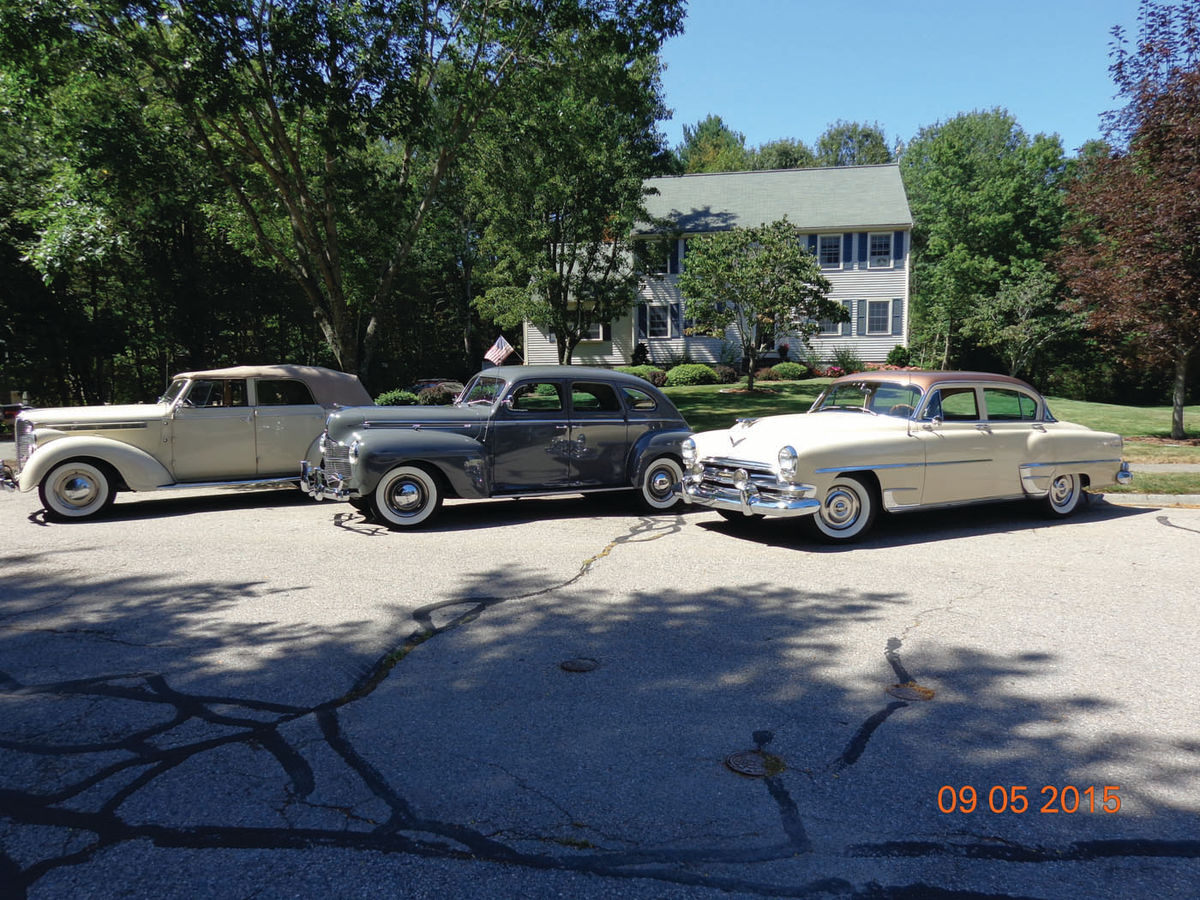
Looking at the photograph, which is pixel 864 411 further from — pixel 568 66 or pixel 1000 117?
pixel 1000 117

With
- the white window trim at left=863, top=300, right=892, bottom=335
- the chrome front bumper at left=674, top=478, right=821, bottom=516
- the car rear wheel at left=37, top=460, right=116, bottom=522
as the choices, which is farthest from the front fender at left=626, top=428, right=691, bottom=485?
the white window trim at left=863, top=300, right=892, bottom=335

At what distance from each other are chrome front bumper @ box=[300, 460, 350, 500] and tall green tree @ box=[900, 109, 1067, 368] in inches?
1263

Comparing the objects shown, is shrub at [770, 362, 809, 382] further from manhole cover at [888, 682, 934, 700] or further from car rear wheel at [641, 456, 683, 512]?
manhole cover at [888, 682, 934, 700]

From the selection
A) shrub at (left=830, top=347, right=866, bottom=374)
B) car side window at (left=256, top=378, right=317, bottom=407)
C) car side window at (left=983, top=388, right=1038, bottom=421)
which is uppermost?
shrub at (left=830, top=347, right=866, bottom=374)

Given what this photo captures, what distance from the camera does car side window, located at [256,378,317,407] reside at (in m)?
10.7

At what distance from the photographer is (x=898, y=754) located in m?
3.55

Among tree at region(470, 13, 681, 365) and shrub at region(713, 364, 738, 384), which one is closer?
tree at region(470, 13, 681, 365)

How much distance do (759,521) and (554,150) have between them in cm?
1486

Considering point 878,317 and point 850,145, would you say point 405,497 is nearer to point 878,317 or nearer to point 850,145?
point 878,317

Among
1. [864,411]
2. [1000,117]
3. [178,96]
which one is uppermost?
[1000,117]

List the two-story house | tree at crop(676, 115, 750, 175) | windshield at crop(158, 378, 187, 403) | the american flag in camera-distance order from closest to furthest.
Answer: windshield at crop(158, 378, 187, 403) → the american flag → the two-story house → tree at crop(676, 115, 750, 175)

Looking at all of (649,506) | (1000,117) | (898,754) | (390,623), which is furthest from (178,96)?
(1000,117)

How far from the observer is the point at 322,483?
9.24 m
